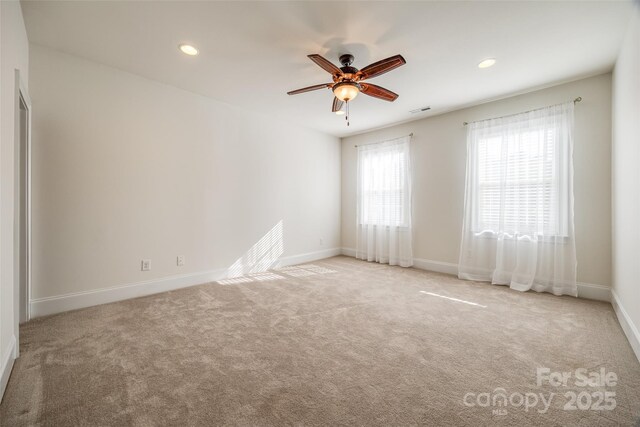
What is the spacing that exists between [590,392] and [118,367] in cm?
301

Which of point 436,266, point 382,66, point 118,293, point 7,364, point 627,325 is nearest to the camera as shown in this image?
point 7,364

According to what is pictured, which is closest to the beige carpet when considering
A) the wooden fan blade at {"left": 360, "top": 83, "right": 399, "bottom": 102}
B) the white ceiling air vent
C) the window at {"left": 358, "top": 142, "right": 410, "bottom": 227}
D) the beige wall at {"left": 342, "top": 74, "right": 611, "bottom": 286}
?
the beige wall at {"left": 342, "top": 74, "right": 611, "bottom": 286}

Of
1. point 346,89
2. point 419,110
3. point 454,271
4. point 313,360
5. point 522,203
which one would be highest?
point 419,110

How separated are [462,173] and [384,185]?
139 cm

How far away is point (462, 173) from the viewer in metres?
4.16

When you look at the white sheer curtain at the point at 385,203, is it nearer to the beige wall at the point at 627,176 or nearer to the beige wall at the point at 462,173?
the beige wall at the point at 462,173

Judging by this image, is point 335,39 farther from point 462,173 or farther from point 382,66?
point 462,173

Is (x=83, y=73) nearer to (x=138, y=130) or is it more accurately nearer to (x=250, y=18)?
(x=138, y=130)

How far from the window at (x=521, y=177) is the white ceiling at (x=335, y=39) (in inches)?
24.2

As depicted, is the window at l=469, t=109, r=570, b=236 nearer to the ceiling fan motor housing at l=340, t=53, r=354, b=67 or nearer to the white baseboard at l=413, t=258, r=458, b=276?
the white baseboard at l=413, t=258, r=458, b=276

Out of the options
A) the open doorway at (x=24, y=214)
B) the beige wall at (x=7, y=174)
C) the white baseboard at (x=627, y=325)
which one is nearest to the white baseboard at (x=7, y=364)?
the beige wall at (x=7, y=174)

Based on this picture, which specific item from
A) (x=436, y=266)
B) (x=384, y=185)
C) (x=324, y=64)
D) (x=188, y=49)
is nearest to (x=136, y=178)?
(x=188, y=49)

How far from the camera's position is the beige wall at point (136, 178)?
8.66 ft

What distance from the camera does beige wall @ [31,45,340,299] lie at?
8.66 feet
